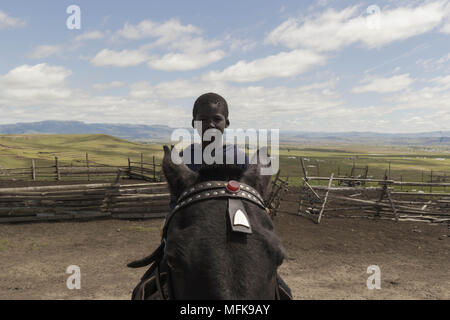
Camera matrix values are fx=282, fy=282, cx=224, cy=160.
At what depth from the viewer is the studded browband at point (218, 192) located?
1.52 meters

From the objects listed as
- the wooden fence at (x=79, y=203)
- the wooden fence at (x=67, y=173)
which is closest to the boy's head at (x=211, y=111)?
the wooden fence at (x=79, y=203)

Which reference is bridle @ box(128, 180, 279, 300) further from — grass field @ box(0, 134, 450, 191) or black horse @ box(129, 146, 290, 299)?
grass field @ box(0, 134, 450, 191)

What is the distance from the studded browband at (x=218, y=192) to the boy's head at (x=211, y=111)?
0.91m

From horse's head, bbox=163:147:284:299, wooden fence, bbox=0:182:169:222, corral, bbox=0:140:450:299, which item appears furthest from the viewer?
wooden fence, bbox=0:182:169:222

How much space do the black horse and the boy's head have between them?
0.78m

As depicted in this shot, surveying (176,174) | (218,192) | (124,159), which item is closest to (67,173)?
(176,174)

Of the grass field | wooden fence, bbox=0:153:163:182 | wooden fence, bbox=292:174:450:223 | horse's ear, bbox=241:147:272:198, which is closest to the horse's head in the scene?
horse's ear, bbox=241:147:272:198

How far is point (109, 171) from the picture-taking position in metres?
27.0

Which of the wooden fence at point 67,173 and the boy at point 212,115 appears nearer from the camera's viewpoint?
the boy at point 212,115

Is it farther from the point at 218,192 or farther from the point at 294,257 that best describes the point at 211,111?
the point at 294,257

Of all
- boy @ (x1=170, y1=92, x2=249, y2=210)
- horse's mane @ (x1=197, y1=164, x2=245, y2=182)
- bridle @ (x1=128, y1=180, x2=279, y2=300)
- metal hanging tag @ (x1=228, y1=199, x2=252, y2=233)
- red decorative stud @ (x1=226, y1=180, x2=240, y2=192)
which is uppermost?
boy @ (x1=170, y1=92, x2=249, y2=210)

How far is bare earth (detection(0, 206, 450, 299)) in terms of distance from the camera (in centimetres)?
677

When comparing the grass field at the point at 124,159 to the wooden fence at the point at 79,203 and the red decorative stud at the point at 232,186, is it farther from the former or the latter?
the red decorative stud at the point at 232,186

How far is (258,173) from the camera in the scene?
179cm
